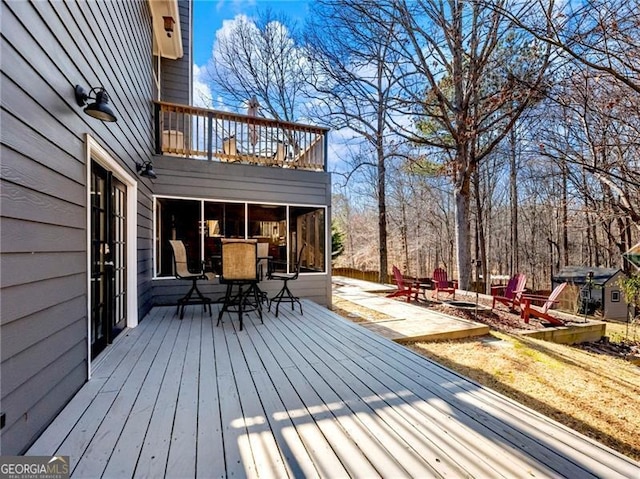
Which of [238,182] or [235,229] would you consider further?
[235,229]

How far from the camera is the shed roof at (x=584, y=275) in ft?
33.9

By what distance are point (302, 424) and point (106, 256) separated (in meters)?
2.50

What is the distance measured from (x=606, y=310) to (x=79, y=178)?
13.7m

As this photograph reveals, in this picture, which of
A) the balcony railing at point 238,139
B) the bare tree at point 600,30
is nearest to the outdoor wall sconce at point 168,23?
the balcony railing at point 238,139

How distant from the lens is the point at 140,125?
4391 mm

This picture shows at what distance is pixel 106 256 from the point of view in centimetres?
313

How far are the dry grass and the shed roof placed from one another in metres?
6.41

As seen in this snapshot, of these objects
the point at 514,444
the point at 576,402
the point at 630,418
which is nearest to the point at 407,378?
the point at 514,444

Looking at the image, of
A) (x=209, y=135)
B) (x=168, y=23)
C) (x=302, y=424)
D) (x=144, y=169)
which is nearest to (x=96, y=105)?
(x=144, y=169)

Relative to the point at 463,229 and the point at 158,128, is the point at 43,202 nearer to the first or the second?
the point at 158,128

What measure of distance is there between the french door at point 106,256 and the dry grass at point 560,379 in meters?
3.78

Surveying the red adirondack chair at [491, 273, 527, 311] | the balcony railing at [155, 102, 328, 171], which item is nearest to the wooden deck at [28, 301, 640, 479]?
the balcony railing at [155, 102, 328, 171]

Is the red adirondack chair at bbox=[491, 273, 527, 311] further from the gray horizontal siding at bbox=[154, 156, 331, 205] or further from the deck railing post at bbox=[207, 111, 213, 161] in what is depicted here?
the deck railing post at bbox=[207, 111, 213, 161]

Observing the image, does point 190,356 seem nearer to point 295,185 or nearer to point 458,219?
point 295,185
